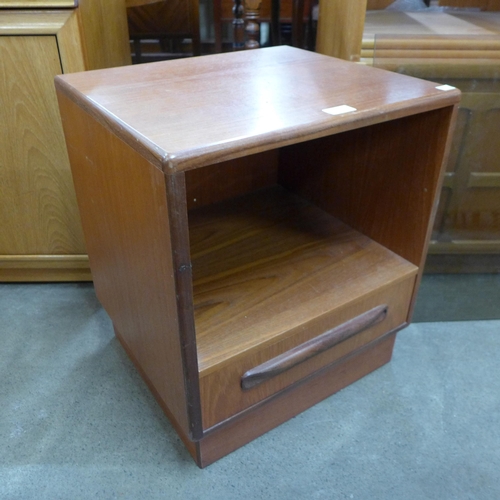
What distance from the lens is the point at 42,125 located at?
844mm

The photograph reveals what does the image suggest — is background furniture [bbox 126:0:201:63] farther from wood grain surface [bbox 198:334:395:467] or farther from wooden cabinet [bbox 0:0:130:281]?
wood grain surface [bbox 198:334:395:467]

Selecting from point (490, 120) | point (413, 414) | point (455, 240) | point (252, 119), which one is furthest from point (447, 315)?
point (252, 119)

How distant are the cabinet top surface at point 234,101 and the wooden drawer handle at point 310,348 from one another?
287 mm

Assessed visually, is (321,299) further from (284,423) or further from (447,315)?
(447,315)

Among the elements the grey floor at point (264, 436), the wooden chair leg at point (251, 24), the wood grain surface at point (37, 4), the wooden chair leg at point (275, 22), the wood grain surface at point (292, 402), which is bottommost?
the grey floor at point (264, 436)

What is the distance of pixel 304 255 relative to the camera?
0.75m

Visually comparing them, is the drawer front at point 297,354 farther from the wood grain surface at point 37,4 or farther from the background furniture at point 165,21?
the background furniture at point 165,21

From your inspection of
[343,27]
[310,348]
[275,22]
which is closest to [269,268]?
[310,348]

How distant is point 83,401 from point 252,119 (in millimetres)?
565

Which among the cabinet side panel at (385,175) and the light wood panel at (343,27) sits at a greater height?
the light wood panel at (343,27)

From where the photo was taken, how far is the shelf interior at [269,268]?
61 cm

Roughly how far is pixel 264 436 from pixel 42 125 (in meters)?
0.65

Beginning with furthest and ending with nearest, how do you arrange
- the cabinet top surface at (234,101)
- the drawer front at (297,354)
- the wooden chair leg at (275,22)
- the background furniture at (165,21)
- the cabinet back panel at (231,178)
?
1. the wooden chair leg at (275,22)
2. the background furniture at (165,21)
3. the cabinet back panel at (231,178)
4. the drawer front at (297,354)
5. the cabinet top surface at (234,101)

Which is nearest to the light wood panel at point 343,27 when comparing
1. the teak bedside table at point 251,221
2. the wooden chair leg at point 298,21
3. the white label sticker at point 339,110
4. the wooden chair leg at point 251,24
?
the teak bedside table at point 251,221
